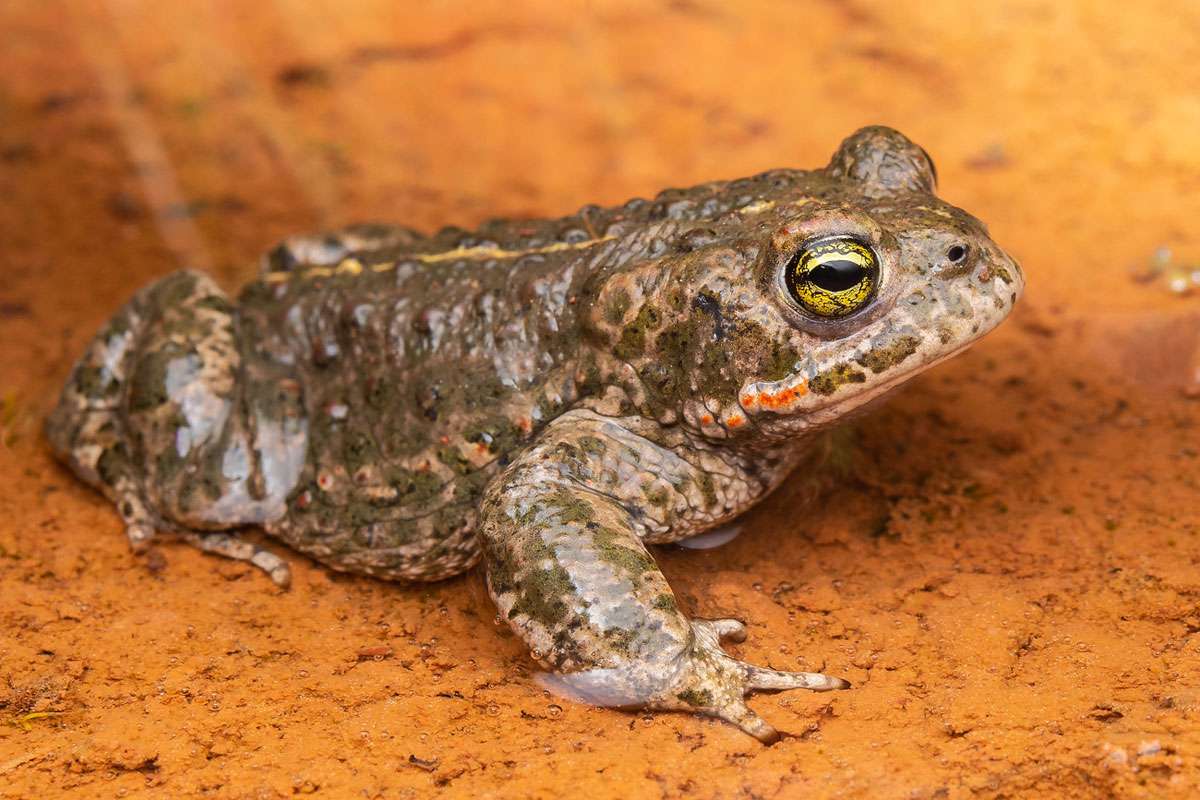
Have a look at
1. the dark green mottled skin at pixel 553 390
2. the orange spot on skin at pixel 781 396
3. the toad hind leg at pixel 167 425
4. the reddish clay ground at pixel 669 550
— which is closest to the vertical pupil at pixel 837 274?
the dark green mottled skin at pixel 553 390

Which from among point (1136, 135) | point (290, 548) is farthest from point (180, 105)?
point (1136, 135)

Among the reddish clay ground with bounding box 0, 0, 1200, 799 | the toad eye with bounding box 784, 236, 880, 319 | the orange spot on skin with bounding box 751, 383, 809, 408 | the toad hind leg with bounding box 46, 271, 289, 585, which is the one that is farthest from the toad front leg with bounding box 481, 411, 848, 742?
the toad hind leg with bounding box 46, 271, 289, 585

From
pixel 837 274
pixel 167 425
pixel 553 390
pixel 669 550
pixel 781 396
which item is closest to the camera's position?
pixel 837 274

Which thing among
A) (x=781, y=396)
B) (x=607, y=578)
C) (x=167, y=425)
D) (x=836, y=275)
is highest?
(x=836, y=275)

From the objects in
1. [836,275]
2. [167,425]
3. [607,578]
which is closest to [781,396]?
[836,275]

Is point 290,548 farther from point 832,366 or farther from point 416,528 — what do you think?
point 832,366

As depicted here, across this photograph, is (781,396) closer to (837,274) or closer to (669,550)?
(837,274)

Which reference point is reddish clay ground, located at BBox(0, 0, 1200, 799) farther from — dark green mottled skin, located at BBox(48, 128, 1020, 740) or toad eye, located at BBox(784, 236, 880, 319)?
toad eye, located at BBox(784, 236, 880, 319)
